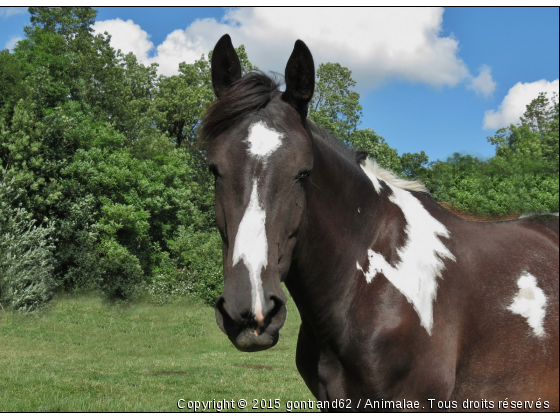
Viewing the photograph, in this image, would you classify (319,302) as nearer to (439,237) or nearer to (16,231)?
(439,237)

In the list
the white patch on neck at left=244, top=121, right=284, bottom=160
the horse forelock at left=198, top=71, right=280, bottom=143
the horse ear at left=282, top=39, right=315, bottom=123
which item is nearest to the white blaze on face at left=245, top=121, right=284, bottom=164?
the white patch on neck at left=244, top=121, right=284, bottom=160

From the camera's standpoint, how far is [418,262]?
277cm

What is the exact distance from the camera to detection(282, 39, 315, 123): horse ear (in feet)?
8.91

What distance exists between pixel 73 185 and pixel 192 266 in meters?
7.71

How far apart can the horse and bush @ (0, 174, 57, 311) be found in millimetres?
16713

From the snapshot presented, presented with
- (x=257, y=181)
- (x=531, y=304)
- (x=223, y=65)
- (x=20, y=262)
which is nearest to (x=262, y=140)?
(x=257, y=181)

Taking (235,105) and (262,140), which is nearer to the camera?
(262,140)

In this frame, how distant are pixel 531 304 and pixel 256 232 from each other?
1.81 m

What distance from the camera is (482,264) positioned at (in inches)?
113

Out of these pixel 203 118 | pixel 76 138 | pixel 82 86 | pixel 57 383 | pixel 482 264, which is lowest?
pixel 57 383

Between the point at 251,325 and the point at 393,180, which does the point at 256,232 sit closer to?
the point at 251,325

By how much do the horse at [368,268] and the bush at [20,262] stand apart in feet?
54.8

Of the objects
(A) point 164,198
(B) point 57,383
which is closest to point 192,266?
(A) point 164,198

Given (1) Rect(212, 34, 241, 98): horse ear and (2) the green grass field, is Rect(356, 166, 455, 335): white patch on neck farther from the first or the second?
(2) the green grass field
